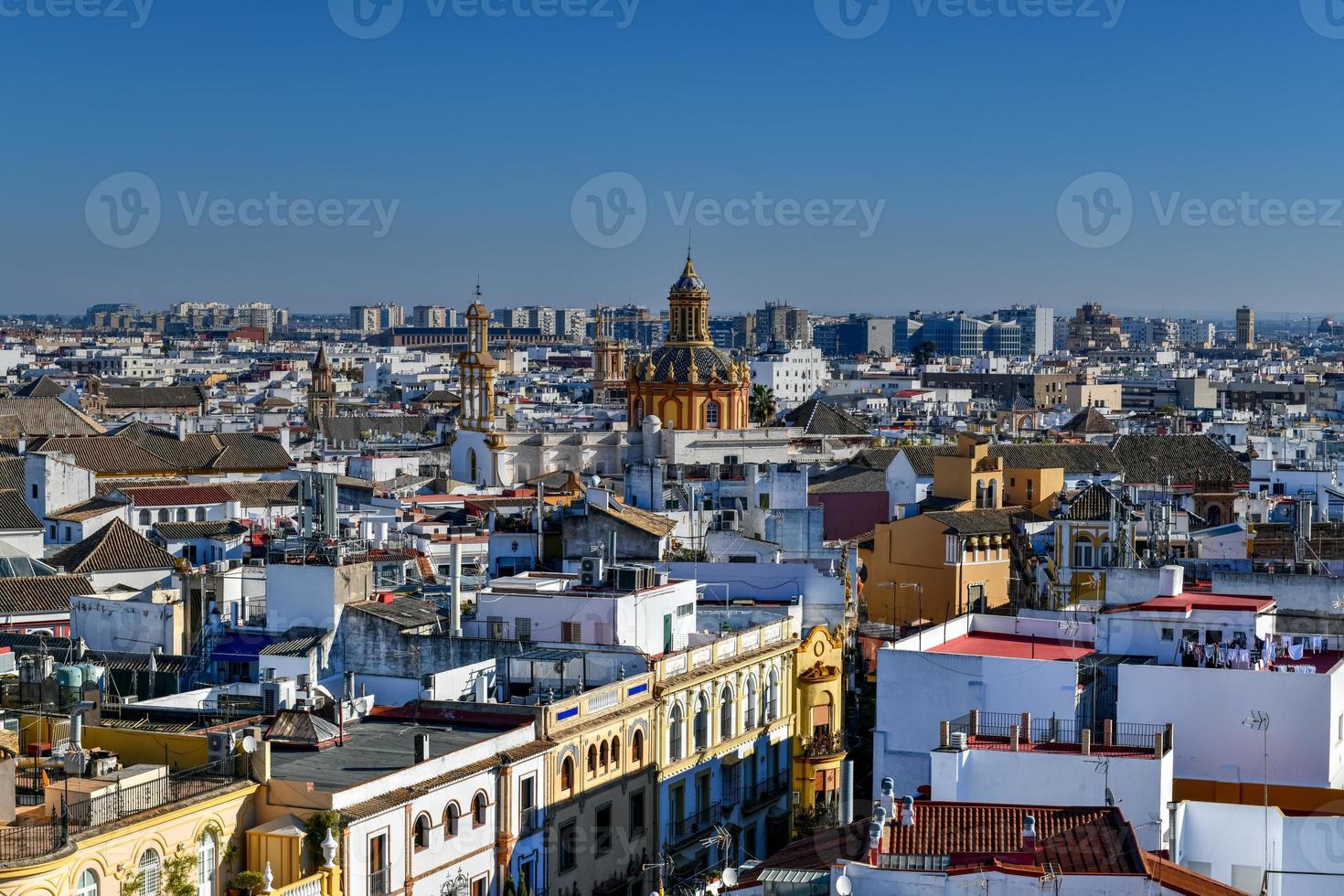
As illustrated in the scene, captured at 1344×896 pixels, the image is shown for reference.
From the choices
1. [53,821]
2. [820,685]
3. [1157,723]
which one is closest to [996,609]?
[820,685]

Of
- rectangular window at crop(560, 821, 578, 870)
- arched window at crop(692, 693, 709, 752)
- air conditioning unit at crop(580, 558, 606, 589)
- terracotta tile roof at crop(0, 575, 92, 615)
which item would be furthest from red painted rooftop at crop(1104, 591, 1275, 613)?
terracotta tile roof at crop(0, 575, 92, 615)

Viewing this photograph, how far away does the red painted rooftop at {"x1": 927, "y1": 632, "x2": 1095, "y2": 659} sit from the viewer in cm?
2464

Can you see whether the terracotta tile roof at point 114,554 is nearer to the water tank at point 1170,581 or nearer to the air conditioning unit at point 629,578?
the air conditioning unit at point 629,578

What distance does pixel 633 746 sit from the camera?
25.1 meters

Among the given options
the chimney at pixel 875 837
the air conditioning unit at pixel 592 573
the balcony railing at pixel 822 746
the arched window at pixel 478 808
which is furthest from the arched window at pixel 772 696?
the chimney at pixel 875 837

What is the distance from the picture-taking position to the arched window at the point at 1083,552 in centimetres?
4091

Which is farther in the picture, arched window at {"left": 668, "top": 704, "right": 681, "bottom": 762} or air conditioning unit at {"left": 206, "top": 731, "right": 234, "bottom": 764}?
arched window at {"left": 668, "top": 704, "right": 681, "bottom": 762}

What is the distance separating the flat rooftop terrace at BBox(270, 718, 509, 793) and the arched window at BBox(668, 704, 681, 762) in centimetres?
361

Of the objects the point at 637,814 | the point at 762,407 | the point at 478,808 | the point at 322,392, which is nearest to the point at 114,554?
the point at 637,814

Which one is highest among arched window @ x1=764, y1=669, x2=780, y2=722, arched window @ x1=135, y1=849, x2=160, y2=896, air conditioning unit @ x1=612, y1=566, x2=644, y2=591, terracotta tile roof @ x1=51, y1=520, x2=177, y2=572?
air conditioning unit @ x1=612, y1=566, x2=644, y2=591

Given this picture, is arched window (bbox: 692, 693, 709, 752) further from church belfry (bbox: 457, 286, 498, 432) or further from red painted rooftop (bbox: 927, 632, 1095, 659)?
church belfry (bbox: 457, 286, 498, 432)

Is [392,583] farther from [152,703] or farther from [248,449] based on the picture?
[248,449]

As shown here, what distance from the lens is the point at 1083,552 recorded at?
135 feet

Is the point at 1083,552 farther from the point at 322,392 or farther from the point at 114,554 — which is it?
the point at 322,392
